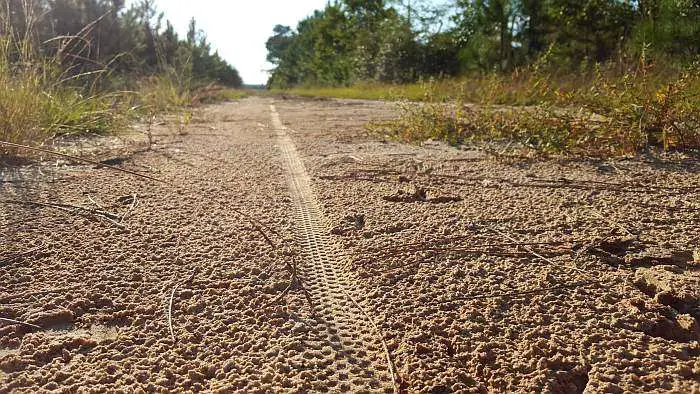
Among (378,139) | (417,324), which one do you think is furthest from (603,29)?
(417,324)

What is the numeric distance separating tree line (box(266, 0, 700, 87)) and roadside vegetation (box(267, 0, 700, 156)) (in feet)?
0.17

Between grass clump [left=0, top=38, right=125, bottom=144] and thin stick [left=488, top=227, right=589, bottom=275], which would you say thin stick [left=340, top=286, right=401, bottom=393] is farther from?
grass clump [left=0, top=38, right=125, bottom=144]

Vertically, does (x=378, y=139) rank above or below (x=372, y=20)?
below

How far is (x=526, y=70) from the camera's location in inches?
219

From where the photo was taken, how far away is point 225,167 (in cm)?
250

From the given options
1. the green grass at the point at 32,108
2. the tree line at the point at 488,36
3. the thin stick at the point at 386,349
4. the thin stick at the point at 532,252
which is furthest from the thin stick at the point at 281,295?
the tree line at the point at 488,36

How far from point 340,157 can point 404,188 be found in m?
0.93

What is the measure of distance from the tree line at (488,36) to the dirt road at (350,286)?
26.9ft

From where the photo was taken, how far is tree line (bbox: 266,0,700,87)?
42.9 feet

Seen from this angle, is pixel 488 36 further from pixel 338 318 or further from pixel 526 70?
pixel 338 318

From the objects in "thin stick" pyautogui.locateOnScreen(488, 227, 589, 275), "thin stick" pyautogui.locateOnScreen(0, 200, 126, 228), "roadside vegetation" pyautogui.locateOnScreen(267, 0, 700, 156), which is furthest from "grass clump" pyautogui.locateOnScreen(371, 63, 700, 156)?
"thin stick" pyautogui.locateOnScreen(0, 200, 126, 228)

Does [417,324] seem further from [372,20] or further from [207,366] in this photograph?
[372,20]

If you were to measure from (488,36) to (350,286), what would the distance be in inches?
918

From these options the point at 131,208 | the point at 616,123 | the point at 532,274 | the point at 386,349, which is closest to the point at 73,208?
the point at 131,208
